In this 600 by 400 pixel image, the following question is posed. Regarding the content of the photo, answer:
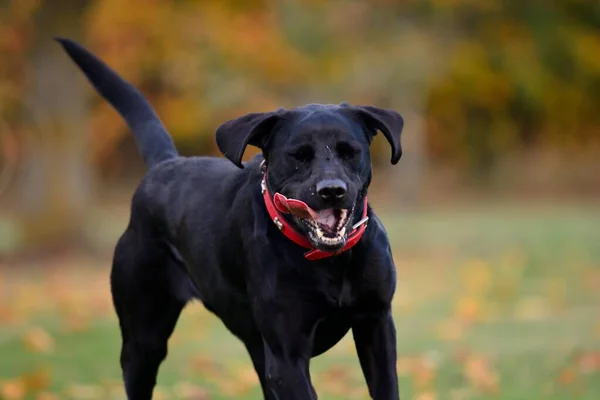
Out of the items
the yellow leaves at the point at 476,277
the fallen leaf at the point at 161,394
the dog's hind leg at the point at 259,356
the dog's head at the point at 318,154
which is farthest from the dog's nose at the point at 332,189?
the yellow leaves at the point at 476,277

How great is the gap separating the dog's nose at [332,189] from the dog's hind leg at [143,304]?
5.37ft

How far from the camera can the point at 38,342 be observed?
387 inches

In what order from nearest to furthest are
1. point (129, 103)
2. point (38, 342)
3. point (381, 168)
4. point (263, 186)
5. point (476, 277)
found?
point (263, 186) → point (129, 103) → point (38, 342) → point (476, 277) → point (381, 168)

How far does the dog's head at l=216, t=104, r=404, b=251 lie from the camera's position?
4.58m

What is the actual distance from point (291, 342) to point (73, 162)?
44.1 feet

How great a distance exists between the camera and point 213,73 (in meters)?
30.2

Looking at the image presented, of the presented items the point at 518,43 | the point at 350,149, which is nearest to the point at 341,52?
the point at 518,43

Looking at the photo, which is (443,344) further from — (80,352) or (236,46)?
(236,46)

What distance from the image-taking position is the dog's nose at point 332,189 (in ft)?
14.8

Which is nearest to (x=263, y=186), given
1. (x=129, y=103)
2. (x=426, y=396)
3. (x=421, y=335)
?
(x=129, y=103)

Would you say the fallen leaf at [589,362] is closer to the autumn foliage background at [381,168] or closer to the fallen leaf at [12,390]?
the autumn foliage background at [381,168]

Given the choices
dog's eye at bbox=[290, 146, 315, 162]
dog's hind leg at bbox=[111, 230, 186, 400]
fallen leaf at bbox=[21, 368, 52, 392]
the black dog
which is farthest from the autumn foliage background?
dog's eye at bbox=[290, 146, 315, 162]

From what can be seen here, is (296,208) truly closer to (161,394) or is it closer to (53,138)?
(161,394)

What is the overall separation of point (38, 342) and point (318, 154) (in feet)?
18.9
